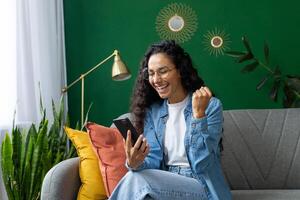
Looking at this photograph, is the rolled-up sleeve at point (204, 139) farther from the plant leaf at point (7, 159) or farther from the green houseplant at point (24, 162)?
the plant leaf at point (7, 159)

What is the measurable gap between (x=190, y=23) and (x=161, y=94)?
1.29m

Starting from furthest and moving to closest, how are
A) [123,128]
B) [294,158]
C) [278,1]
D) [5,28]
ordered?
[278,1] < [5,28] < [294,158] < [123,128]

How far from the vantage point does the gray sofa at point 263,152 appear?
2.20m

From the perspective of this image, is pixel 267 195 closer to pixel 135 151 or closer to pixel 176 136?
pixel 176 136

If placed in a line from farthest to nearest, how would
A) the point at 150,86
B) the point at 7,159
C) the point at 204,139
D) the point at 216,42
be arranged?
the point at 216,42, the point at 7,159, the point at 150,86, the point at 204,139

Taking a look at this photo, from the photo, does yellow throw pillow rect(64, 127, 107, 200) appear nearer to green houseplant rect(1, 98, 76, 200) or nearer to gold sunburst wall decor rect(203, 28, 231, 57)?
green houseplant rect(1, 98, 76, 200)

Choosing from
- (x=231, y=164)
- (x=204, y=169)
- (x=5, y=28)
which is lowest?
(x=231, y=164)

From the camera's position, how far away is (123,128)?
1710mm

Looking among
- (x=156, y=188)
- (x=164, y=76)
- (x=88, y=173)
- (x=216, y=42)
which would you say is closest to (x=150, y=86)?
(x=164, y=76)

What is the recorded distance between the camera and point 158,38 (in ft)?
10.3

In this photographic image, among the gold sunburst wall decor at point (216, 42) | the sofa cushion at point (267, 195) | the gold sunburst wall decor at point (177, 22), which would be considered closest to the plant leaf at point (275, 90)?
the gold sunburst wall decor at point (216, 42)

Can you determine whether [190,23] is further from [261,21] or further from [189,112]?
[189,112]

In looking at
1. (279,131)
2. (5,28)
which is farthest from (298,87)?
(5,28)

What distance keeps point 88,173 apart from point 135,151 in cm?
36
